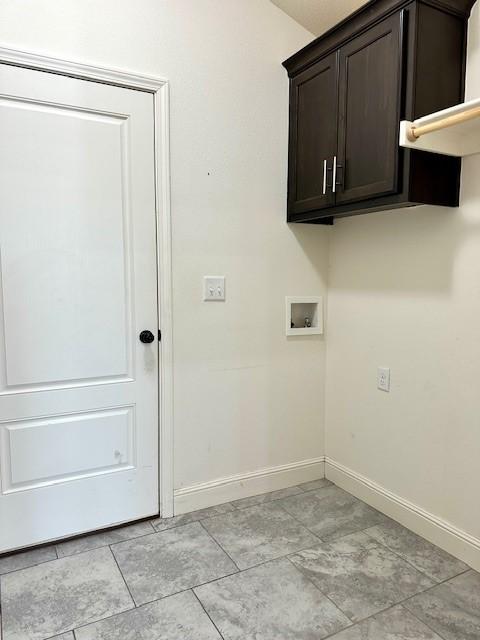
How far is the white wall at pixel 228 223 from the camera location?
7.02 feet

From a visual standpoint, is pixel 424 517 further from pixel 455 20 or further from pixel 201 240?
pixel 455 20

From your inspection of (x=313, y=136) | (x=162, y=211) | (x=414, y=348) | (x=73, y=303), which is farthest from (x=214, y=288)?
(x=414, y=348)

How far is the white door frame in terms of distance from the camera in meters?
1.95

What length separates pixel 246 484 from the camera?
2561mm

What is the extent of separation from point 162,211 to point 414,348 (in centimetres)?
140

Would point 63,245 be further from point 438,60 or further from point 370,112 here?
point 438,60

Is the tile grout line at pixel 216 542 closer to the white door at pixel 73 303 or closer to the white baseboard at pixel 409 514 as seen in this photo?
the white door at pixel 73 303

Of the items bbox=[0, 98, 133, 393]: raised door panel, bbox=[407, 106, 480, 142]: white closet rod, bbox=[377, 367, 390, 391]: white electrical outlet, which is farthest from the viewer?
bbox=[377, 367, 390, 391]: white electrical outlet

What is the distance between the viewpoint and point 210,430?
8.00 feet

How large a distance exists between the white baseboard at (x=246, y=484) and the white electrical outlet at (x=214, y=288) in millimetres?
1002

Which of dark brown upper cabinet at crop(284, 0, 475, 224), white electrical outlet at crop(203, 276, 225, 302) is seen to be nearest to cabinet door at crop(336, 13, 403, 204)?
dark brown upper cabinet at crop(284, 0, 475, 224)

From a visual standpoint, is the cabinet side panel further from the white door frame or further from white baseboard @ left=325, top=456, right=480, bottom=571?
white baseboard @ left=325, top=456, right=480, bottom=571

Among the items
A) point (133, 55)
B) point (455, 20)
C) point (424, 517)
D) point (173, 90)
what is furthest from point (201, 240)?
point (424, 517)

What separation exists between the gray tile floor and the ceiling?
2594 mm
